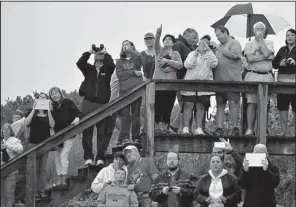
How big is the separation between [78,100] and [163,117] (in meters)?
29.1

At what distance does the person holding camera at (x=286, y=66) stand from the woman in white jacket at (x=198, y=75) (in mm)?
1053

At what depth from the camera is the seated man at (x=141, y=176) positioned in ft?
53.3

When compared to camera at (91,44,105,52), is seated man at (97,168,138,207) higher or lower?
lower

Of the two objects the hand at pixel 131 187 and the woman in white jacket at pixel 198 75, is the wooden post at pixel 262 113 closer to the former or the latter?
the woman in white jacket at pixel 198 75

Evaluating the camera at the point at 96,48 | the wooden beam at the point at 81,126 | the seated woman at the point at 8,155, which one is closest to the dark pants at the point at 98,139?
the wooden beam at the point at 81,126

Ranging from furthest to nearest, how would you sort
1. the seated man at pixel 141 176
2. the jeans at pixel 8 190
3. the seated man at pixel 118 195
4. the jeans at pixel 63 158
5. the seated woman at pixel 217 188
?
the jeans at pixel 63 158, the jeans at pixel 8 190, the seated man at pixel 141 176, the seated man at pixel 118 195, the seated woman at pixel 217 188

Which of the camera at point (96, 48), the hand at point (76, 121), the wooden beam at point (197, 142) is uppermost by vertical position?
the camera at point (96, 48)

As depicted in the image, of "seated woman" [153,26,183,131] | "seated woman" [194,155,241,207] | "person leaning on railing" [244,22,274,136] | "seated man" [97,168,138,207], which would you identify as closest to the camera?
"seated woman" [194,155,241,207]

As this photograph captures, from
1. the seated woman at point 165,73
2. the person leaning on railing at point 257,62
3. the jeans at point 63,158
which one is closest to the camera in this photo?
the jeans at point 63,158

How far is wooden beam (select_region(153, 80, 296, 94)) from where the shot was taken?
1788 cm

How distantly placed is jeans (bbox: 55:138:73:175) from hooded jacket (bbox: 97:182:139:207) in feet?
5.31

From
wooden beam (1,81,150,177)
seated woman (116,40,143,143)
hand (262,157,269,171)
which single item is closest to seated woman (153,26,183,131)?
seated woman (116,40,143,143)

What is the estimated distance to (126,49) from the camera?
1814cm

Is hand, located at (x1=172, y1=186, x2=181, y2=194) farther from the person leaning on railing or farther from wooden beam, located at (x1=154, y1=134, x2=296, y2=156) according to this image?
the person leaning on railing
